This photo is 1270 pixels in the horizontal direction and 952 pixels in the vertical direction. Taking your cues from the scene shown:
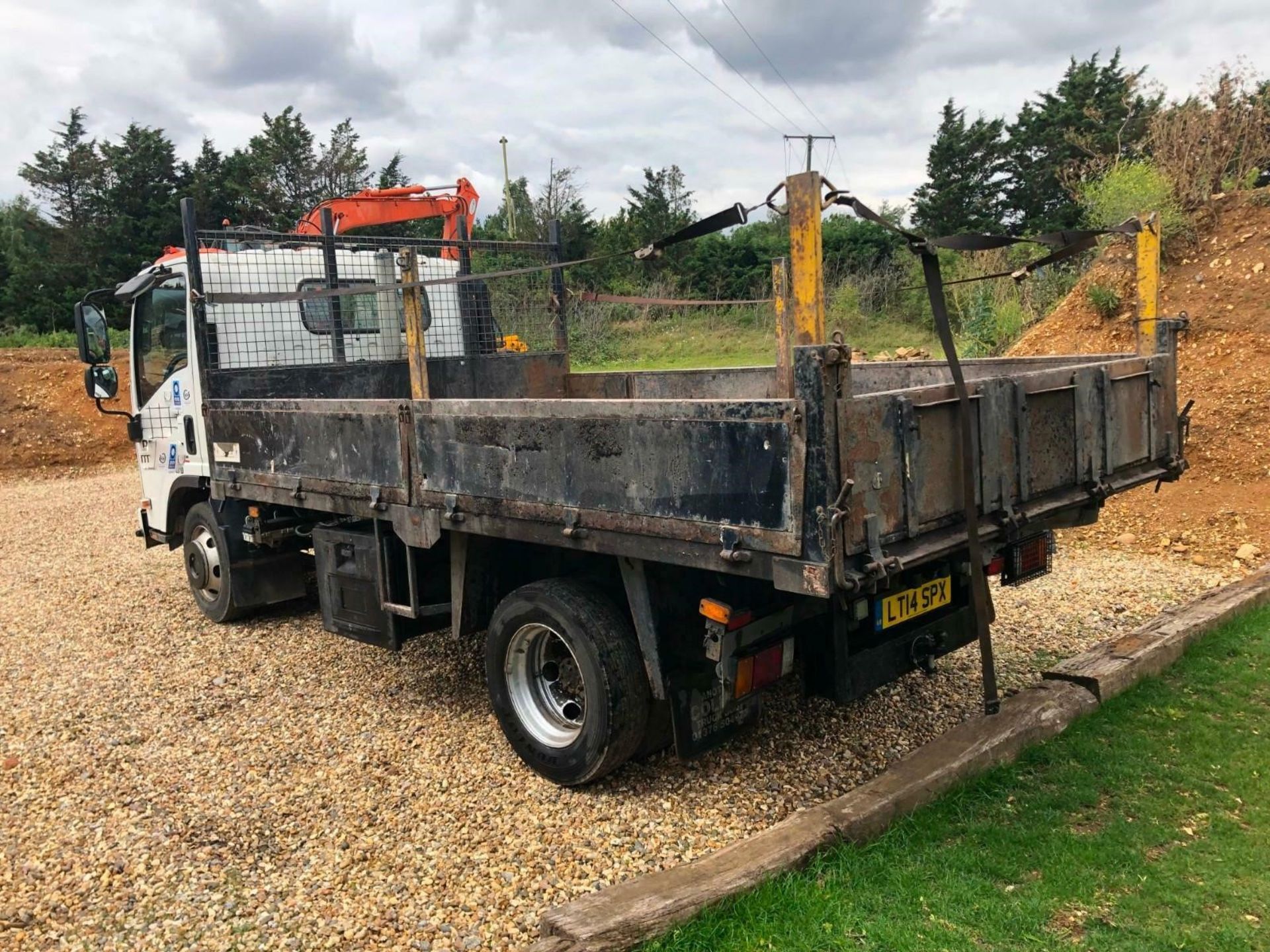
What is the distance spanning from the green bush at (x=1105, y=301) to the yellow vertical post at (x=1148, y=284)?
7899 mm

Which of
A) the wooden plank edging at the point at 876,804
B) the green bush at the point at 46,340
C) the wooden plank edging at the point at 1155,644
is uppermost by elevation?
the green bush at the point at 46,340

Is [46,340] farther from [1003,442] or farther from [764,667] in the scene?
[1003,442]

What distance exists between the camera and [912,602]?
12.4 ft

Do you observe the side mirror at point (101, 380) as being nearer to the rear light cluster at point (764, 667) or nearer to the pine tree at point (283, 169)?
the rear light cluster at point (764, 667)

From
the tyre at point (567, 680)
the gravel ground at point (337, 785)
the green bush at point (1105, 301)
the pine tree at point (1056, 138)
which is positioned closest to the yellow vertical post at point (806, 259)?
the tyre at point (567, 680)

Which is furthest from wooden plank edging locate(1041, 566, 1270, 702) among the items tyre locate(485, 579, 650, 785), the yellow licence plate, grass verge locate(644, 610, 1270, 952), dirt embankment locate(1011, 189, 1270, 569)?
tyre locate(485, 579, 650, 785)

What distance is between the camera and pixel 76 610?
287 inches

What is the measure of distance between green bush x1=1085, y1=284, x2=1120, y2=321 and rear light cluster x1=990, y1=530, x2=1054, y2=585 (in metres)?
8.80

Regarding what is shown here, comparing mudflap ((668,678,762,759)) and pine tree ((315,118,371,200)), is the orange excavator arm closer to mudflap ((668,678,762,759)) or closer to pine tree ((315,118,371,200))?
mudflap ((668,678,762,759))

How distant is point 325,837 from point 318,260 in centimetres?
403

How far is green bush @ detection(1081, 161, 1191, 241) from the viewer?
11844 mm

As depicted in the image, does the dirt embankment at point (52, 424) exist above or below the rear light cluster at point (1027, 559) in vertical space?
above

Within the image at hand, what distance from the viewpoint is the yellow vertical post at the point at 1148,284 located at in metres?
4.53

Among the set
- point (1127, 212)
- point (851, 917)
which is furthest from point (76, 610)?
A: point (1127, 212)
